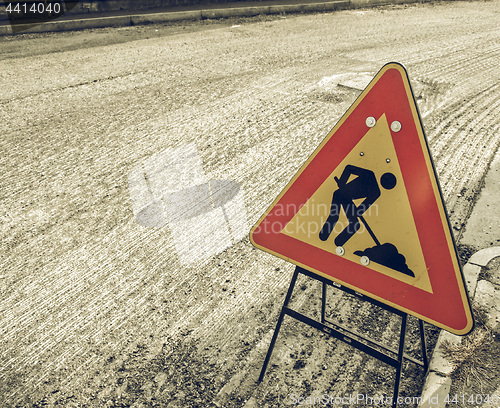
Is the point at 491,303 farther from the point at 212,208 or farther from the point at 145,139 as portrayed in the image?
the point at 145,139

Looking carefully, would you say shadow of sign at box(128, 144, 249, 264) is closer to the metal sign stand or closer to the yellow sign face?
the metal sign stand

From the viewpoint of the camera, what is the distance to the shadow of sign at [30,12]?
10.3 m

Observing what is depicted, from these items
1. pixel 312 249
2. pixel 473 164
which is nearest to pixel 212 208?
pixel 312 249

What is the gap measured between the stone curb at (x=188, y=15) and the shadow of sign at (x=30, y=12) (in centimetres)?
17

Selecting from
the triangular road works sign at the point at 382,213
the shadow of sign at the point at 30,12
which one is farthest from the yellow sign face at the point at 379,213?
the shadow of sign at the point at 30,12

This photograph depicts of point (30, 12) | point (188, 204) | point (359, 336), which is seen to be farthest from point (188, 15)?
point (359, 336)

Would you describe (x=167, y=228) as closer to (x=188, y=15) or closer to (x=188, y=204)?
(x=188, y=204)

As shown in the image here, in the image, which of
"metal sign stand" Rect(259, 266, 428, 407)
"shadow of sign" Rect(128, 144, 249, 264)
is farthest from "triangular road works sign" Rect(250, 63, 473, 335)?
"shadow of sign" Rect(128, 144, 249, 264)

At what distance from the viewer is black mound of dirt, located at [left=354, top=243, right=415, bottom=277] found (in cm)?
210

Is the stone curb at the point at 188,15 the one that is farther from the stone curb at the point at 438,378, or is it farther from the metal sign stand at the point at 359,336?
the stone curb at the point at 438,378

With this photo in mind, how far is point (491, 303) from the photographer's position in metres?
3.28

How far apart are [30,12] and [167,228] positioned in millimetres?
8984

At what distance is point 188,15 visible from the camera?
11828 millimetres

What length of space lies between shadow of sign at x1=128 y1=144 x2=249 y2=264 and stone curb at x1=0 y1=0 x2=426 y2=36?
22.1 ft
